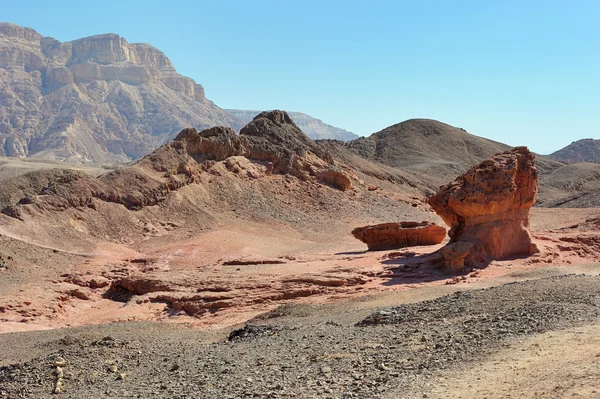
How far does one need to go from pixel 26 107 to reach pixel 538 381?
17515 centimetres

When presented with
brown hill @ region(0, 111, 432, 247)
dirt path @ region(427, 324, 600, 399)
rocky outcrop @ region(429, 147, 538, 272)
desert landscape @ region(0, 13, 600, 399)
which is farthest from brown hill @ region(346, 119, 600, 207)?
dirt path @ region(427, 324, 600, 399)

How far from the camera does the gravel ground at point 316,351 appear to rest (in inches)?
387

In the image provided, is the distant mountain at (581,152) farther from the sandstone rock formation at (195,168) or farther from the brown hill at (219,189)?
the sandstone rock formation at (195,168)

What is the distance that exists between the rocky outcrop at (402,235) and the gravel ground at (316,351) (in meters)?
9.82

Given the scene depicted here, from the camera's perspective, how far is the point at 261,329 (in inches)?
571

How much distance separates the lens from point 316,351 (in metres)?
11.8

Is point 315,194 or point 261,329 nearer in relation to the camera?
point 261,329

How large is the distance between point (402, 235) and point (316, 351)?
45.5 feet

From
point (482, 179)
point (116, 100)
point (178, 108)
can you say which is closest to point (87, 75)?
point (116, 100)

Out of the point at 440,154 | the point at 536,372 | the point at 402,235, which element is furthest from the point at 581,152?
the point at 536,372

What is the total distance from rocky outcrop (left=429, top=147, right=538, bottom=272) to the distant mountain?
10598 centimetres

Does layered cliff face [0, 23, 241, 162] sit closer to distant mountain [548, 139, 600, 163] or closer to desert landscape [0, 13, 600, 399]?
distant mountain [548, 139, 600, 163]

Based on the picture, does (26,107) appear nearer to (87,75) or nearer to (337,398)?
(87,75)

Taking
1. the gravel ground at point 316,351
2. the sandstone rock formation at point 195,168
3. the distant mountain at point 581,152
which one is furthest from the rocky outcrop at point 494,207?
the distant mountain at point 581,152
